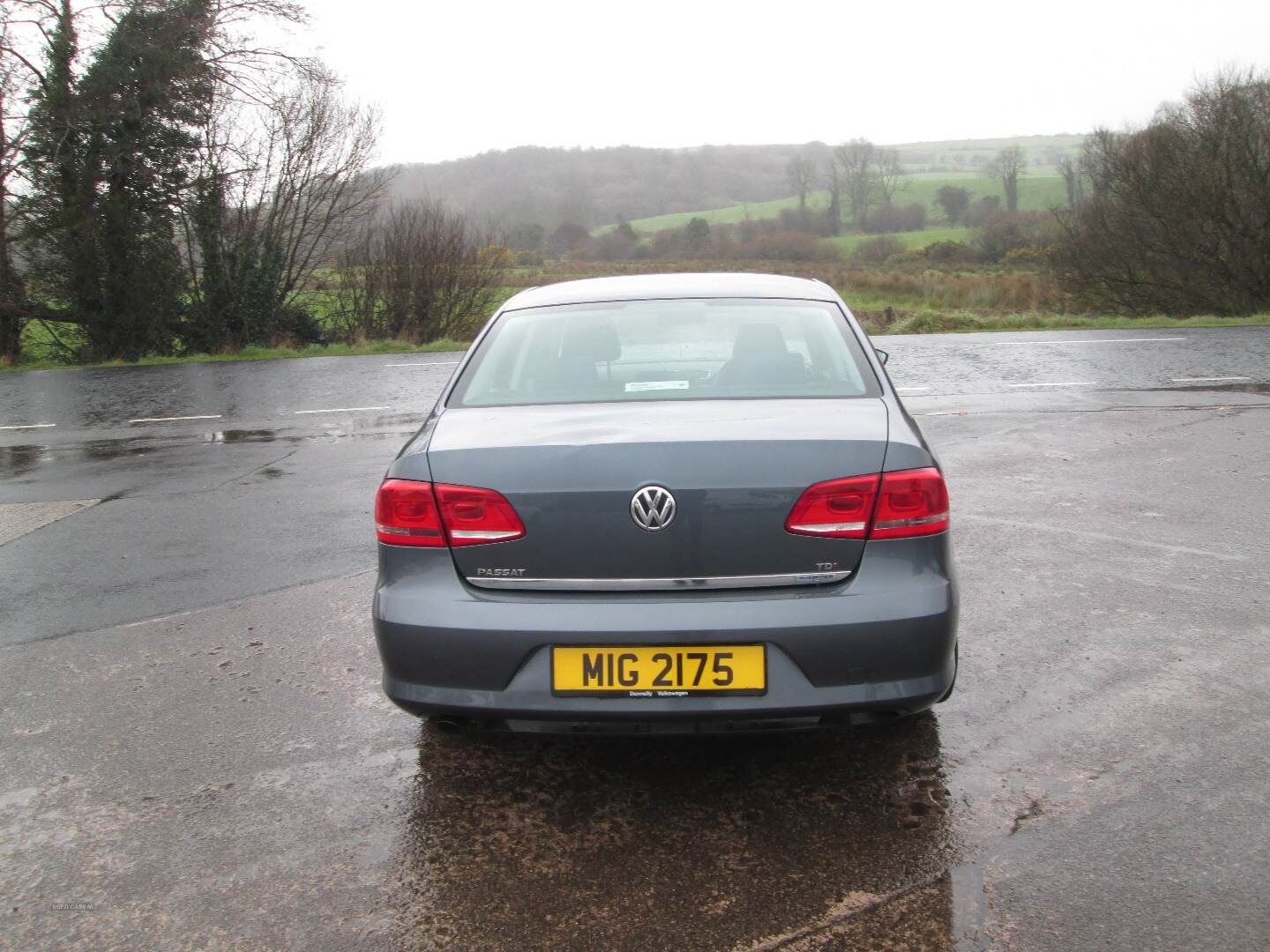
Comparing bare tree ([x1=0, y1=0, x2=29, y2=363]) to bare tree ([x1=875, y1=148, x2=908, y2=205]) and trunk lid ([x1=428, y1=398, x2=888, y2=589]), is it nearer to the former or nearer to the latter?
trunk lid ([x1=428, y1=398, x2=888, y2=589])

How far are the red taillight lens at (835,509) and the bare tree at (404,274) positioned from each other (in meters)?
21.8

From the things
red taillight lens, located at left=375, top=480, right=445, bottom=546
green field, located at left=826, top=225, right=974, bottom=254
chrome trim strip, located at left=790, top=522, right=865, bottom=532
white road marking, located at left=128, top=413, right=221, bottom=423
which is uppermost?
green field, located at left=826, top=225, right=974, bottom=254

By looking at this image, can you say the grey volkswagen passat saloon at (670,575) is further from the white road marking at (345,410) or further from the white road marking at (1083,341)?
the white road marking at (1083,341)

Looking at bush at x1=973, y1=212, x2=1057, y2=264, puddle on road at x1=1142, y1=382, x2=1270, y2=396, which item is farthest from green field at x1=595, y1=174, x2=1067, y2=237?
puddle on road at x1=1142, y1=382, x2=1270, y2=396

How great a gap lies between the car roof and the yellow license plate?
1.69 metres

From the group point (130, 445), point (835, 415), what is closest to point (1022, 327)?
point (130, 445)

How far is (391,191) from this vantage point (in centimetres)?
2473

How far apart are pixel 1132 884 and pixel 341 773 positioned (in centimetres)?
229

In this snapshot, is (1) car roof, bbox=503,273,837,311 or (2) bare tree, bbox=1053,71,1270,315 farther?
(2) bare tree, bbox=1053,71,1270,315

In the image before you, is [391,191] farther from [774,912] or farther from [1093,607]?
[774,912]

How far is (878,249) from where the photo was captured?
221 feet

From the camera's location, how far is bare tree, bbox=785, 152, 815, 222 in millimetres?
88938

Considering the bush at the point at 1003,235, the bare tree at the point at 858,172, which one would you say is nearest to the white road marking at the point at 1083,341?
the bush at the point at 1003,235

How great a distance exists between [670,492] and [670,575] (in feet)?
0.73
